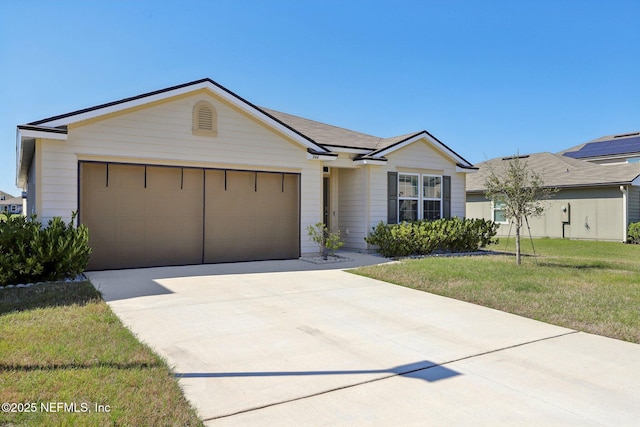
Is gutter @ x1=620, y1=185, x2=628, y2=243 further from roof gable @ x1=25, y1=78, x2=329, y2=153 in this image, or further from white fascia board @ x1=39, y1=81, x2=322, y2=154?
white fascia board @ x1=39, y1=81, x2=322, y2=154

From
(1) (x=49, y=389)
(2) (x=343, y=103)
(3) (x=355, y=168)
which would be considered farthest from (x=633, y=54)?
(1) (x=49, y=389)

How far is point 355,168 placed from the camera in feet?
45.8

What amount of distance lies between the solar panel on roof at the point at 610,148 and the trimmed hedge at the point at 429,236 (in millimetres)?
22328

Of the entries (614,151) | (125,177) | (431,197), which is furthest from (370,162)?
(614,151)

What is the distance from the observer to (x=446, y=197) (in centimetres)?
1518

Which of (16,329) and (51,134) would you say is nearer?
(16,329)

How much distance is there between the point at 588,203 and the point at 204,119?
18.5 meters

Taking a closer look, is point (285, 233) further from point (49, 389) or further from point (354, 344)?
point (49, 389)

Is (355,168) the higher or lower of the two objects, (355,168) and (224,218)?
the higher

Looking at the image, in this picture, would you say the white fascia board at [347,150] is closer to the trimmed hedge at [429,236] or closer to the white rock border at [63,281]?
the trimmed hedge at [429,236]

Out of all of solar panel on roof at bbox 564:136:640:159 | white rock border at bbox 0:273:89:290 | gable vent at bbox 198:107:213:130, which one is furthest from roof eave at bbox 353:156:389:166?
solar panel on roof at bbox 564:136:640:159

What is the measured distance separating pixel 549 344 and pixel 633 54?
21375mm

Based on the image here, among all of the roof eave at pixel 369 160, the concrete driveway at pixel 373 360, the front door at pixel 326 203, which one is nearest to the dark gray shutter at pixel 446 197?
the roof eave at pixel 369 160

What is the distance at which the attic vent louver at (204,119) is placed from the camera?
10367mm
